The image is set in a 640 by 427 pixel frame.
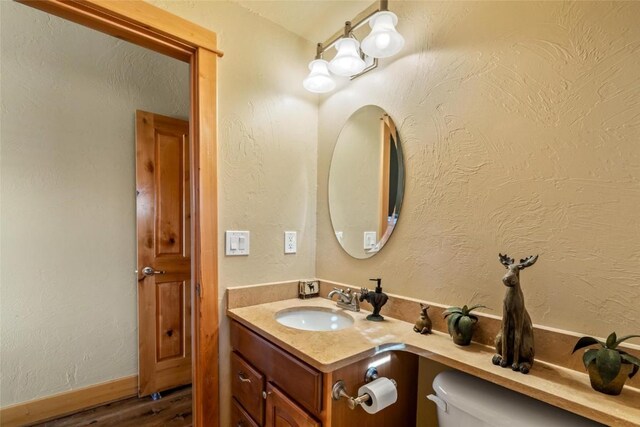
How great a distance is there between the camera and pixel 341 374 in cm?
89

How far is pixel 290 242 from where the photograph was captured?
158 centimetres

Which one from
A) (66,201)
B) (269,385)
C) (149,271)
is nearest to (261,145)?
(269,385)

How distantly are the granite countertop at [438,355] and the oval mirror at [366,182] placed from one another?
14.5 inches

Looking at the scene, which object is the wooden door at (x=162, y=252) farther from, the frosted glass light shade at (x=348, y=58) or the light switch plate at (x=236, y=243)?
the frosted glass light shade at (x=348, y=58)

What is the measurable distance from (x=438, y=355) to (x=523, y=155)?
2.19ft

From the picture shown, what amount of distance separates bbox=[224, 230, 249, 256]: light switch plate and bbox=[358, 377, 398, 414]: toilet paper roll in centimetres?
79

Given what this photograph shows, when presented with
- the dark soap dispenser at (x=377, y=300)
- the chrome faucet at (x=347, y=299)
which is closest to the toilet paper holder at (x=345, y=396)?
the dark soap dispenser at (x=377, y=300)

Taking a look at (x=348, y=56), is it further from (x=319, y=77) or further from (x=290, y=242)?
(x=290, y=242)

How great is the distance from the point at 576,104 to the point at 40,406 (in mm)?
2965

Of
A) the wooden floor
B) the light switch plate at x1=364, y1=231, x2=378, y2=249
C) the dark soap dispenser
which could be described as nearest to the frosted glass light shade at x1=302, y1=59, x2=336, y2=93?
the light switch plate at x1=364, y1=231, x2=378, y2=249

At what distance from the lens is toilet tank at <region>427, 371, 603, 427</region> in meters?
0.70

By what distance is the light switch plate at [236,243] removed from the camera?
1.36 m

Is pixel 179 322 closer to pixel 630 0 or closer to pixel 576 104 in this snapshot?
pixel 576 104


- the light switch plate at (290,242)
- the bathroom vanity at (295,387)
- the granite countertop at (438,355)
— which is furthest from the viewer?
the light switch plate at (290,242)
